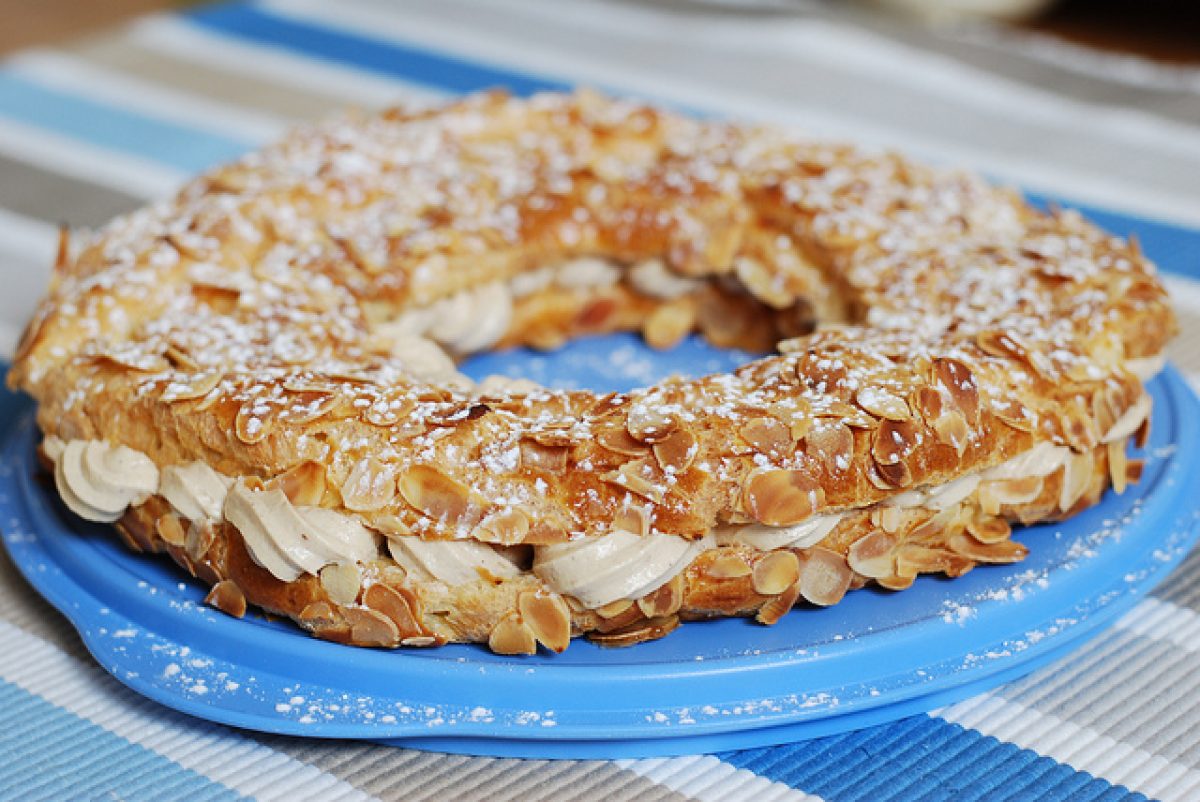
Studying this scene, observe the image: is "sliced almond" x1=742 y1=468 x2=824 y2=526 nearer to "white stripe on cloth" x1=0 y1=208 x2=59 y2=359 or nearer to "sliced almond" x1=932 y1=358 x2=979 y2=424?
"sliced almond" x1=932 y1=358 x2=979 y2=424

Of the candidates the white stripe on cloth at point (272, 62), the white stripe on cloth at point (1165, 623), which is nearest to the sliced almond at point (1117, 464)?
the white stripe on cloth at point (1165, 623)

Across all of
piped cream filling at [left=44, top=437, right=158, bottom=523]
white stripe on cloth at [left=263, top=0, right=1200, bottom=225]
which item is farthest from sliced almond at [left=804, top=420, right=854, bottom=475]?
white stripe on cloth at [left=263, top=0, right=1200, bottom=225]

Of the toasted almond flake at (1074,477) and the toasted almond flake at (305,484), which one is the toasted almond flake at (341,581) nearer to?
the toasted almond flake at (305,484)

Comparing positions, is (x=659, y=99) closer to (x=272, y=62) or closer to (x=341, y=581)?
(x=272, y=62)

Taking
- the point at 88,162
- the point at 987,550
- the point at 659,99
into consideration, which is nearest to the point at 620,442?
the point at 987,550

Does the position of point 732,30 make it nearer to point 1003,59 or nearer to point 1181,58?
point 1003,59
